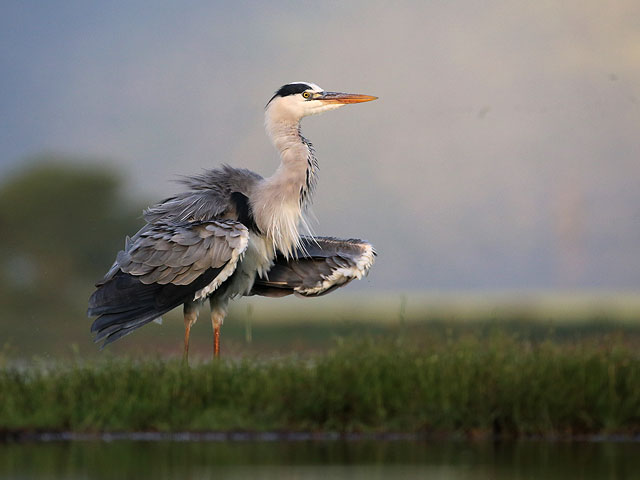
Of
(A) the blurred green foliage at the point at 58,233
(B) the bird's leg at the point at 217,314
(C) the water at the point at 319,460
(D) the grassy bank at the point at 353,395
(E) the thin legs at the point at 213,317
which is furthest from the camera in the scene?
(A) the blurred green foliage at the point at 58,233

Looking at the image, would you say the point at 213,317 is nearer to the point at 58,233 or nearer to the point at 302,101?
the point at 302,101

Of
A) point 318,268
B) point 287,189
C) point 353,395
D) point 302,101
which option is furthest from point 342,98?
point 353,395

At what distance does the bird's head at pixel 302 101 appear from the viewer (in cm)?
1132

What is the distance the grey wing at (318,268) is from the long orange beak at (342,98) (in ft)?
4.91

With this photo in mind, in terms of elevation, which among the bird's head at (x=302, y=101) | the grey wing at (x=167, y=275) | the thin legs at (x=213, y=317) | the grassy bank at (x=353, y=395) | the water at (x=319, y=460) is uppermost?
the bird's head at (x=302, y=101)

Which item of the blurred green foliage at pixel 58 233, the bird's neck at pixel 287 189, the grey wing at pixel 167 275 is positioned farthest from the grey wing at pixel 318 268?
the blurred green foliage at pixel 58 233

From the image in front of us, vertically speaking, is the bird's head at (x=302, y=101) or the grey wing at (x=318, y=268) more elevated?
the bird's head at (x=302, y=101)

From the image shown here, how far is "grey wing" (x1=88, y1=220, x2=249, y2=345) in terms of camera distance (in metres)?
9.92

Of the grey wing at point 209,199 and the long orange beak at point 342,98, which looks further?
the long orange beak at point 342,98

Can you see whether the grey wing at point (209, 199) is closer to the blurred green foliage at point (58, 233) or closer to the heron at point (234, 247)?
the heron at point (234, 247)

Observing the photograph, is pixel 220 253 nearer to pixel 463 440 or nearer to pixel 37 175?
pixel 463 440

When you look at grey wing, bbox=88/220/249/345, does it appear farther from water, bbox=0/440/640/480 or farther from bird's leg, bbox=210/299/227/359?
water, bbox=0/440/640/480

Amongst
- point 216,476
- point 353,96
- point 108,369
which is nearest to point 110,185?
point 353,96

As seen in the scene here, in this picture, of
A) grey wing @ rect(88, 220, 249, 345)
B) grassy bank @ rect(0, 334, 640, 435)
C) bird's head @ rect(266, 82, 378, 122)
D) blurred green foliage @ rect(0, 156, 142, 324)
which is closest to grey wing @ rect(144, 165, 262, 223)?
grey wing @ rect(88, 220, 249, 345)
